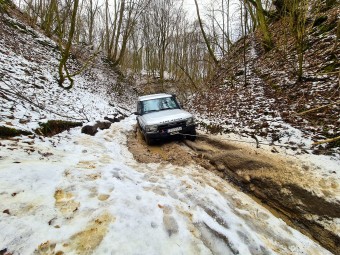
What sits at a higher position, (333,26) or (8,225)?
(333,26)

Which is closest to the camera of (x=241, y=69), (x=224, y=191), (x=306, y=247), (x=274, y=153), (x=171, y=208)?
(x=306, y=247)

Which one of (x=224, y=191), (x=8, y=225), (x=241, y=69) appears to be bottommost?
(x=224, y=191)

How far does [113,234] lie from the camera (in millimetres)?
2285

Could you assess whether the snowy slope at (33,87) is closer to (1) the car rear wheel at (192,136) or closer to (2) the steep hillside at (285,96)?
(1) the car rear wheel at (192,136)

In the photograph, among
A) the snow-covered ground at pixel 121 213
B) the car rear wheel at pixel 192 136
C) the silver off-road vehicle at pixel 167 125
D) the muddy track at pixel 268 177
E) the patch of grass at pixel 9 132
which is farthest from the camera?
the car rear wheel at pixel 192 136

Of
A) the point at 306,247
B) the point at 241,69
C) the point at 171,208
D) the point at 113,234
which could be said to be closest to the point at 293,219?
the point at 306,247

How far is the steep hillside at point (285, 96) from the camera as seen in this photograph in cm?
541

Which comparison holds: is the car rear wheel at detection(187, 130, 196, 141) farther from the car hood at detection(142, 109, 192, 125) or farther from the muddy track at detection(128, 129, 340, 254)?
the car hood at detection(142, 109, 192, 125)

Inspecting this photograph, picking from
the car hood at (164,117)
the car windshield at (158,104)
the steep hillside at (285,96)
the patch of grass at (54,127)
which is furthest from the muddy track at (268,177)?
the patch of grass at (54,127)

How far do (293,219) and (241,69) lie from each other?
1059cm

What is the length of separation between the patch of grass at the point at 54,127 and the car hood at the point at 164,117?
7.81ft

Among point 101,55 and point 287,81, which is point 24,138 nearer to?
point 287,81

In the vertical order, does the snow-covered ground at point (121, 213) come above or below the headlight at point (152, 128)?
below

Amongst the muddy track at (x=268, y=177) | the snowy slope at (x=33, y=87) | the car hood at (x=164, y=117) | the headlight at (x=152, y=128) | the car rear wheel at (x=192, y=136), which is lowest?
the muddy track at (x=268, y=177)
